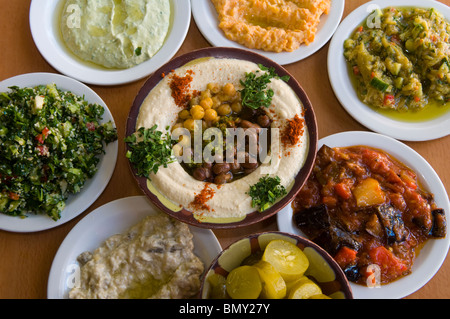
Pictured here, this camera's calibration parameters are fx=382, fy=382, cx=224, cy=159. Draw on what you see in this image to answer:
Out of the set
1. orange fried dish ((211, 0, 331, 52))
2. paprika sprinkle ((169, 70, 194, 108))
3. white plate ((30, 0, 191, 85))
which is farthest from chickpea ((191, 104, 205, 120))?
orange fried dish ((211, 0, 331, 52))

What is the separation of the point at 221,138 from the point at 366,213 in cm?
129

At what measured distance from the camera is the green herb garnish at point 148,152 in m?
2.79

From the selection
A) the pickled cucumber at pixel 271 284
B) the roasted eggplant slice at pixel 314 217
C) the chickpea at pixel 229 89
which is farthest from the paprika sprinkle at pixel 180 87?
the pickled cucumber at pixel 271 284

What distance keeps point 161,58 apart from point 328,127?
1.62 metres

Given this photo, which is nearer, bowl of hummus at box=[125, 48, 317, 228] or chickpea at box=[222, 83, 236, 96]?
bowl of hummus at box=[125, 48, 317, 228]

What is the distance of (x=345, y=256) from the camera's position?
2.86 m

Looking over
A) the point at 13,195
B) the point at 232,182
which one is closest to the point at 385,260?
the point at 232,182

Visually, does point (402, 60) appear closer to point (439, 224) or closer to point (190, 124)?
point (439, 224)

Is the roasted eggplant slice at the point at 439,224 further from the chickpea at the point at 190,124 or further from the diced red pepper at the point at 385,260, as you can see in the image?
the chickpea at the point at 190,124

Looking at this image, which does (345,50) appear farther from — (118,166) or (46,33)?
(46,33)

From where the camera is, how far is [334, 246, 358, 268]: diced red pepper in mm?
2857

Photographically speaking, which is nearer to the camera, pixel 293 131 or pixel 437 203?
pixel 293 131

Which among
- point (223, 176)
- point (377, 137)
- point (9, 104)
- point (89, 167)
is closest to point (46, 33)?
point (9, 104)

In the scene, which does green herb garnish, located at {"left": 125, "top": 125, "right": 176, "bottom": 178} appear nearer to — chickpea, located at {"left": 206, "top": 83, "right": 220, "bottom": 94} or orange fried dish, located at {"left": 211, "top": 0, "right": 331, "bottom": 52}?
chickpea, located at {"left": 206, "top": 83, "right": 220, "bottom": 94}
